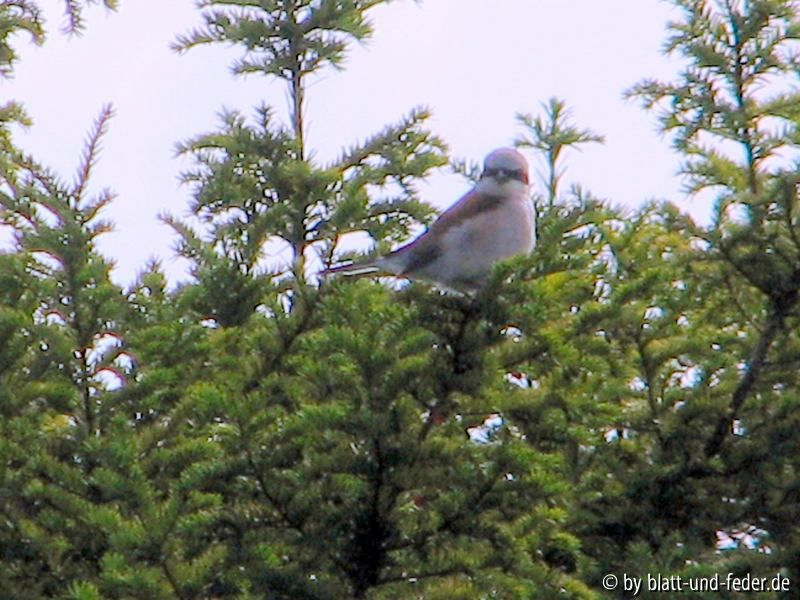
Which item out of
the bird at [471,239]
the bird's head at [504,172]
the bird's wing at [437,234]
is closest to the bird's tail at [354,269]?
the bird at [471,239]

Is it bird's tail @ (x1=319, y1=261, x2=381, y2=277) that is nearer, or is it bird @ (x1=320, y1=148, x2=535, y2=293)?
bird's tail @ (x1=319, y1=261, x2=381, y2=277)

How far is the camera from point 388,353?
4.19m

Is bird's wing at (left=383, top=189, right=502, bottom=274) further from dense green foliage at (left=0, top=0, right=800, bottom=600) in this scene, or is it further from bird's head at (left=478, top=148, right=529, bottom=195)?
dense green foliage at (left=0, top=0, right=800, bottom=600)

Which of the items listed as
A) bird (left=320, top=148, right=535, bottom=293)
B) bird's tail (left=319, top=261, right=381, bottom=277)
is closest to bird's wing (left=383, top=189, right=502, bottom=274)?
bird (left=320, top=148, right=535, bottom=293)

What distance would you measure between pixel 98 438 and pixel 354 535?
715mm

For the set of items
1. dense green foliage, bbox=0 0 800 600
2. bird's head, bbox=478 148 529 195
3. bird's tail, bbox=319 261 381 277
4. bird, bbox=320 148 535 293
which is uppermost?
bird's head, bbox=478 148 529 195

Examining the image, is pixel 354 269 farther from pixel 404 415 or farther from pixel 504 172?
pixel 404 415

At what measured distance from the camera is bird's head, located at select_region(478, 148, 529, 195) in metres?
6.72

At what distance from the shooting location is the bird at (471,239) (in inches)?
254

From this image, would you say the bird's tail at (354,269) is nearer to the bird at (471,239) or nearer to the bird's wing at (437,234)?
the bird at (471,239)

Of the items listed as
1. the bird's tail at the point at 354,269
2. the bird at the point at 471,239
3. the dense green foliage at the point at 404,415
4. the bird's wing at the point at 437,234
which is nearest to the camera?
the dense green foliage at the point at 404,415

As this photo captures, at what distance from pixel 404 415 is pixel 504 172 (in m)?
2.84

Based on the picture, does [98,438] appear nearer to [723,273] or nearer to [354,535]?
[354,535]

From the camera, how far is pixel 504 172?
683cm
